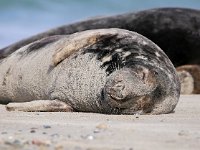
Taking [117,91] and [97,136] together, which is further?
[117,91]

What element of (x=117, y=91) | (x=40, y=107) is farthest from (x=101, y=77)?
(x=40, y=107)

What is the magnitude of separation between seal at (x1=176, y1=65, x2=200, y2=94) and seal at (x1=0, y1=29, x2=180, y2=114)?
318cm

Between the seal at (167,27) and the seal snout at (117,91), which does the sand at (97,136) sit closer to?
the seal snout at (117,91)

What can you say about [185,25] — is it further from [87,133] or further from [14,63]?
[87,133]

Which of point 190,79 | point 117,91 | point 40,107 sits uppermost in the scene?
point 117,91

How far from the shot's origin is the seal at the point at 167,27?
10.6 meters

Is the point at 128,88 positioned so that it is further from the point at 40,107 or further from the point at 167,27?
the point at 167,27

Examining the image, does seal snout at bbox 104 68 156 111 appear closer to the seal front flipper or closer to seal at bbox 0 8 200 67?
the seal front flipper

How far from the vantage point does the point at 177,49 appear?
1064 centimetres

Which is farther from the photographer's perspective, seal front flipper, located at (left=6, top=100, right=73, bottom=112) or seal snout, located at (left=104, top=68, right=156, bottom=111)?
seal front flipper, located at (left=6, top=100, right=73, bottom=112)

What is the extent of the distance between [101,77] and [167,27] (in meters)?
5.73

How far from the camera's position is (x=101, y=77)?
5.36 m

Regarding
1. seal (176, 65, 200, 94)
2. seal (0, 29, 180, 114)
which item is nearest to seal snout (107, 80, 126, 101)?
seal (0, 29, 180, 114)

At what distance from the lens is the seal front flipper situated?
531cm
